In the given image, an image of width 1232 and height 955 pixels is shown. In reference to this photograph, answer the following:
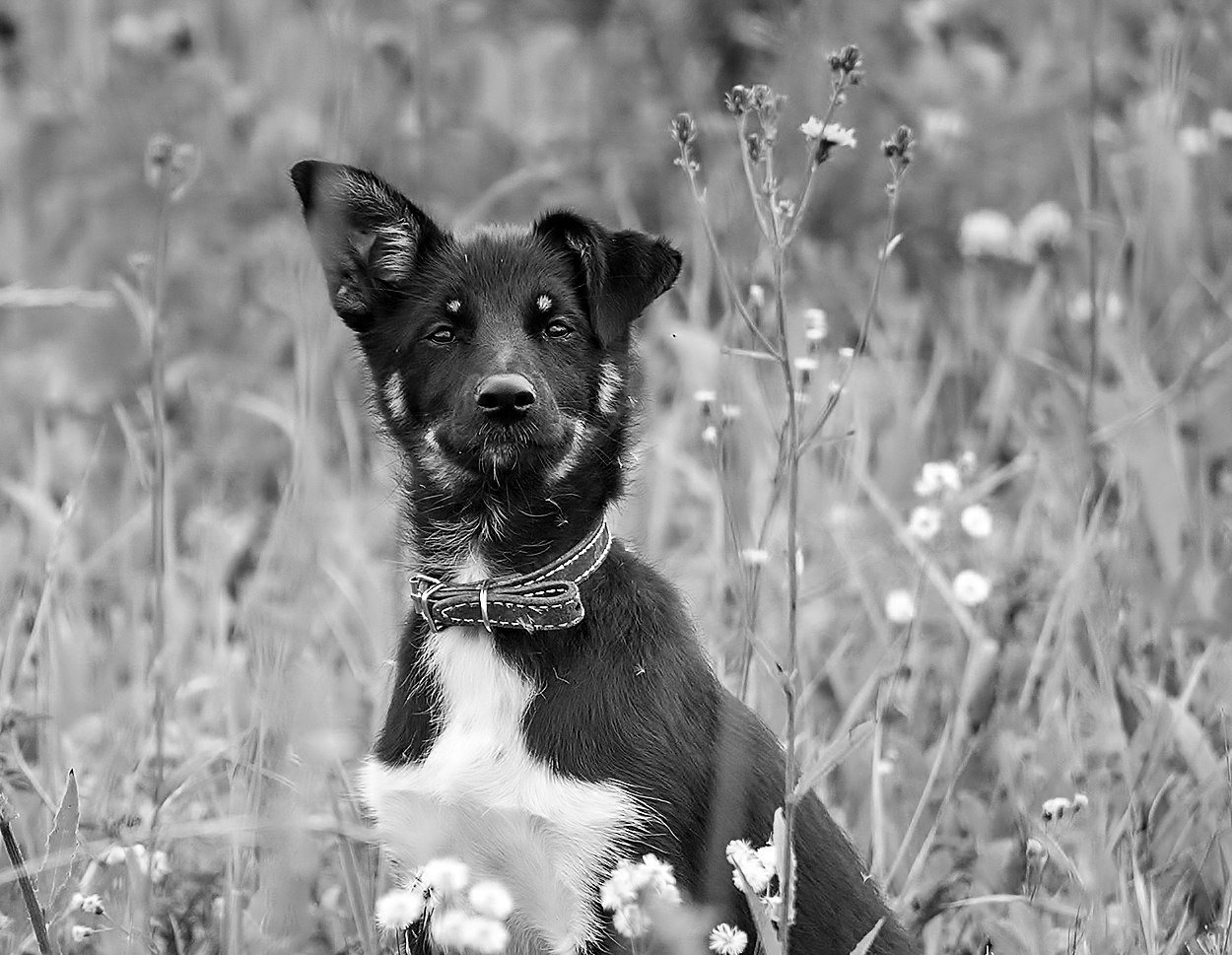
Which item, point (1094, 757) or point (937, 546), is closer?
point (1094, 757)

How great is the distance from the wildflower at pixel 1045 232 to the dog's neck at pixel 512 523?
354 centimetres

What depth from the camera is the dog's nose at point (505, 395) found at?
3281 millimetres

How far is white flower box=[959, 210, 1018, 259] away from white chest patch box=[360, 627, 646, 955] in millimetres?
3935

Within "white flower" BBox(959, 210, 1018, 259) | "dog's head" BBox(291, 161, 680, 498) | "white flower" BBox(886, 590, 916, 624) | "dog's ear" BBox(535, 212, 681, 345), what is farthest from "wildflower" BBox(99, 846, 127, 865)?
"white flower" BBox(959, 210, 1018, 259)

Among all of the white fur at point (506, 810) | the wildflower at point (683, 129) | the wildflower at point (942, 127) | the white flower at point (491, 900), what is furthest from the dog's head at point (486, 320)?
the wildflower at point (942, 127)

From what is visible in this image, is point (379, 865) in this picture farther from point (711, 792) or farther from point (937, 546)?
point (937, 546)

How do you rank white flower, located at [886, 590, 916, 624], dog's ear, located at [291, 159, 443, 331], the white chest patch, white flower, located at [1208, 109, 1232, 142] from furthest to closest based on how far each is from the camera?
1. white flower, located at [1208, 109, 1232, 142]
2. white flower, located at [886, 590, 916, 624]
3. dog's ear, located at [291, 159, 443, 331]
4. the white chest patch

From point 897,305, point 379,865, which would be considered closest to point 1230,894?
point 379,865

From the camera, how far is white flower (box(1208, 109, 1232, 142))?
21.9 ft

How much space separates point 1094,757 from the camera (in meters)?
4.45

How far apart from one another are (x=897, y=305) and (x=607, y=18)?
97.8 inches

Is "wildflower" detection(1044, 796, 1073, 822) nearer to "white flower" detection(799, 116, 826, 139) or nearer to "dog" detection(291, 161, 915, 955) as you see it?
"dog" detection(291, 161, 915, 955)

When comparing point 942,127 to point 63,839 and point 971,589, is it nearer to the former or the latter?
point 971,589

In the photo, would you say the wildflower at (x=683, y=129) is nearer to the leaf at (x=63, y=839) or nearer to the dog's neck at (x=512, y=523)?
the dog's neck at (x=512, y=523)
